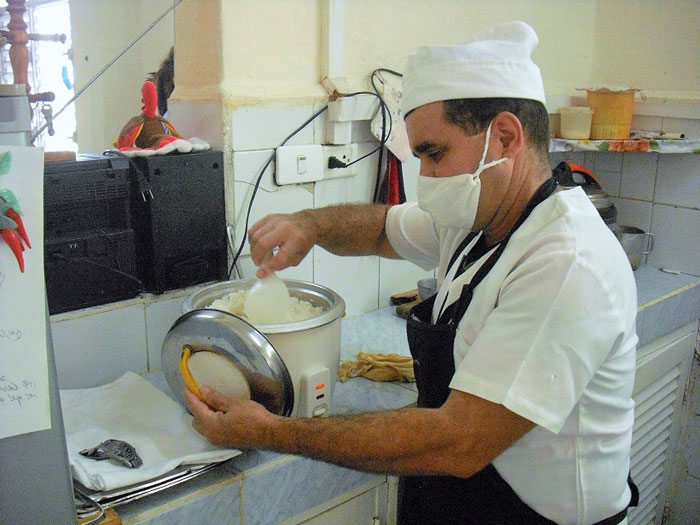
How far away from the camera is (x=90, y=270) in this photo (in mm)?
1308

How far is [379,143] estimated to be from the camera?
175 centimetres

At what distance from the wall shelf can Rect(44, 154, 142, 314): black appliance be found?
50.3 inches

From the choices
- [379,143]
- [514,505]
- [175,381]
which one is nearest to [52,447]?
[175,381]

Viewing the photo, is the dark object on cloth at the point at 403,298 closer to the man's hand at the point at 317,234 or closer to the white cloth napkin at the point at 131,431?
the man's hand at the point at 317,234

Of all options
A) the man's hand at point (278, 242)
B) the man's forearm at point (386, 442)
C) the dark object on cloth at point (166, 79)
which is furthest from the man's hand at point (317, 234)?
the dark object on cloth at point (166, 79)

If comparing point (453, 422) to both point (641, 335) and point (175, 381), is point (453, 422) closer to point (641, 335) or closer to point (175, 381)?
point (175, 381)

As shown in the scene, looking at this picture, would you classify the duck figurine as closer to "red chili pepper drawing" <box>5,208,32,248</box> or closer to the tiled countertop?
the tiled countertop

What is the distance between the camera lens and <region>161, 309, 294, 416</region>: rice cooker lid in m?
1.03

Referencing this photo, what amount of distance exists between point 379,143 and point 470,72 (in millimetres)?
776

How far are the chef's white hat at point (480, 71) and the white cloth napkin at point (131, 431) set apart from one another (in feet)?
2.10

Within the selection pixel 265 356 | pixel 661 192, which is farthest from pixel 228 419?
pixel 661 192

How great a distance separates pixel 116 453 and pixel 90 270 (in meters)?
0.42

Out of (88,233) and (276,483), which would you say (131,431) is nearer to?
(276,483)

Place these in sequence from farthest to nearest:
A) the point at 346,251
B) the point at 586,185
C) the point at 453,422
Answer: the point at 586,185 < the point at 346,251 < the point at 453,422
